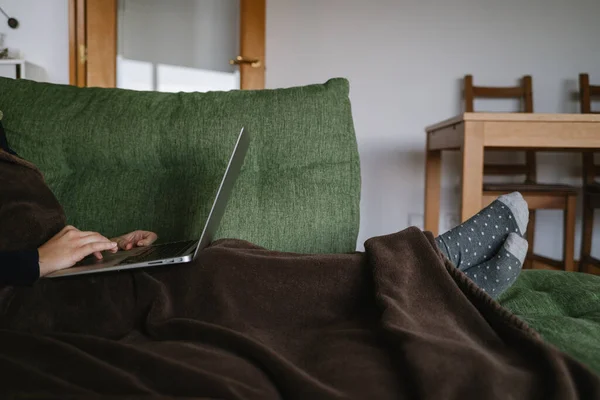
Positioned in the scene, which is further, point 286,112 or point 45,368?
point 286,112

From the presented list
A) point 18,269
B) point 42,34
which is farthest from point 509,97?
point 18,269

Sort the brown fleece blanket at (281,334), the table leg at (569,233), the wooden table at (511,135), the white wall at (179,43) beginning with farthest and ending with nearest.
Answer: the white wall at (179,43) < the table leg at (569,233) < the wooden table at (511,135) < the brown fleece blanket at (281,334)

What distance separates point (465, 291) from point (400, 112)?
104 inches

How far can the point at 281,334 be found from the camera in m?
0.90

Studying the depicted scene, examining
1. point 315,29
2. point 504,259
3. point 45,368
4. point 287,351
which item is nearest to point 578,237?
point 315,29

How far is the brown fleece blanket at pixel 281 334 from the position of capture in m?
0.67

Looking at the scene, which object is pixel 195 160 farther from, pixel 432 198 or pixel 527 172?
pixel 527 172

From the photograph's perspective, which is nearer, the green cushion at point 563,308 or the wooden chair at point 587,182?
the green cushion at point 563,308

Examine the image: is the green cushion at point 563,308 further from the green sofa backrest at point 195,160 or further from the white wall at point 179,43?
the white wall at point 179,43

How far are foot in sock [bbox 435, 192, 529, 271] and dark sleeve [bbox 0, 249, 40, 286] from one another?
796 mm

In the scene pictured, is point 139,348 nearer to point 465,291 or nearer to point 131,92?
point 465,291

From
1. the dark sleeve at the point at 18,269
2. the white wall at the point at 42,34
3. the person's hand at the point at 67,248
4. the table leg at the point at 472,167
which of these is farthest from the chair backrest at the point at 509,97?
the dark sleeve at the point at 18,269

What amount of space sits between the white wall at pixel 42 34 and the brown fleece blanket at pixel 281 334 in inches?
100

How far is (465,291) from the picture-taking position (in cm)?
93
